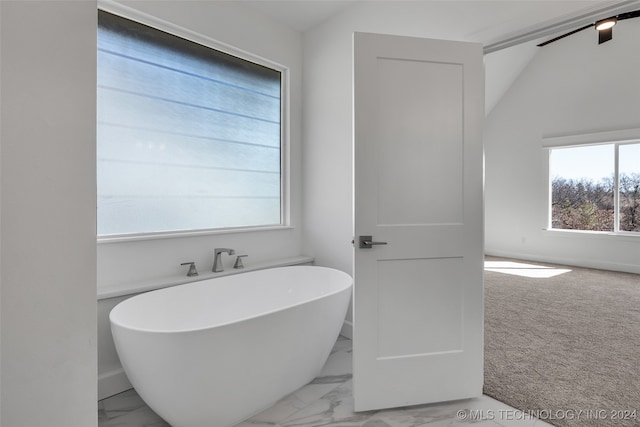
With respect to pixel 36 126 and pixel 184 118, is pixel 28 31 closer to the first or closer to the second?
pixel 36 126

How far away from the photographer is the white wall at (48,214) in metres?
0.53

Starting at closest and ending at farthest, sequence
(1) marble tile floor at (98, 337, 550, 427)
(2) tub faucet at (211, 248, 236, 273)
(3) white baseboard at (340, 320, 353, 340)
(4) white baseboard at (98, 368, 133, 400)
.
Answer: (1) marble tile floor at (98, 337, 550, 427) < (4) white baseboard at (98, 368, 133, 400) < (2) tub faucet at (211, 248, 236, 273) < (3) white baseboard at (340, 320, 353, 340)

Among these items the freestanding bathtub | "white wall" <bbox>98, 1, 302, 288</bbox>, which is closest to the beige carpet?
the freestanding bathtub

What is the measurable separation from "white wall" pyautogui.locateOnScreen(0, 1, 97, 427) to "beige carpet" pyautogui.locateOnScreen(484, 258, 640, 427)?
2152 millimetres

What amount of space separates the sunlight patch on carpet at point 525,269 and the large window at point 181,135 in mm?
3955

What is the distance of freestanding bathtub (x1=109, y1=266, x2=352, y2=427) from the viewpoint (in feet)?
4.85

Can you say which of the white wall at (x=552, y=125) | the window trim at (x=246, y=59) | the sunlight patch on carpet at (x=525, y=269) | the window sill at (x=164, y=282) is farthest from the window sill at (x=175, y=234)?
the white wall at (x=552, y=125)

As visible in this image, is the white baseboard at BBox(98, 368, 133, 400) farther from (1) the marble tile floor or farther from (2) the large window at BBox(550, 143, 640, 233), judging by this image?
(2) the large window at BBox(550, 143, 640, 233)

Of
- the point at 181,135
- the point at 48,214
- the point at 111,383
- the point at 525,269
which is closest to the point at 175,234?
the point at 181,135

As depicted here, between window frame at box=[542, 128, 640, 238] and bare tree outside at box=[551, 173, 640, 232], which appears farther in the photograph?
bare tree outside at box=[551, 173, 640, 232]

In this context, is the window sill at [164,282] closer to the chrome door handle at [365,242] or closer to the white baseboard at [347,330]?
the white baseboard at [347,330]

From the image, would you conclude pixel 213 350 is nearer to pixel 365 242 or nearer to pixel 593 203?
pixel 365 242

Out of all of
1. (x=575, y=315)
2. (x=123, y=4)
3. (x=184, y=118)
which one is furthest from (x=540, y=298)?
(x=123, y=4)

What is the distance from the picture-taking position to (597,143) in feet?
17.4
